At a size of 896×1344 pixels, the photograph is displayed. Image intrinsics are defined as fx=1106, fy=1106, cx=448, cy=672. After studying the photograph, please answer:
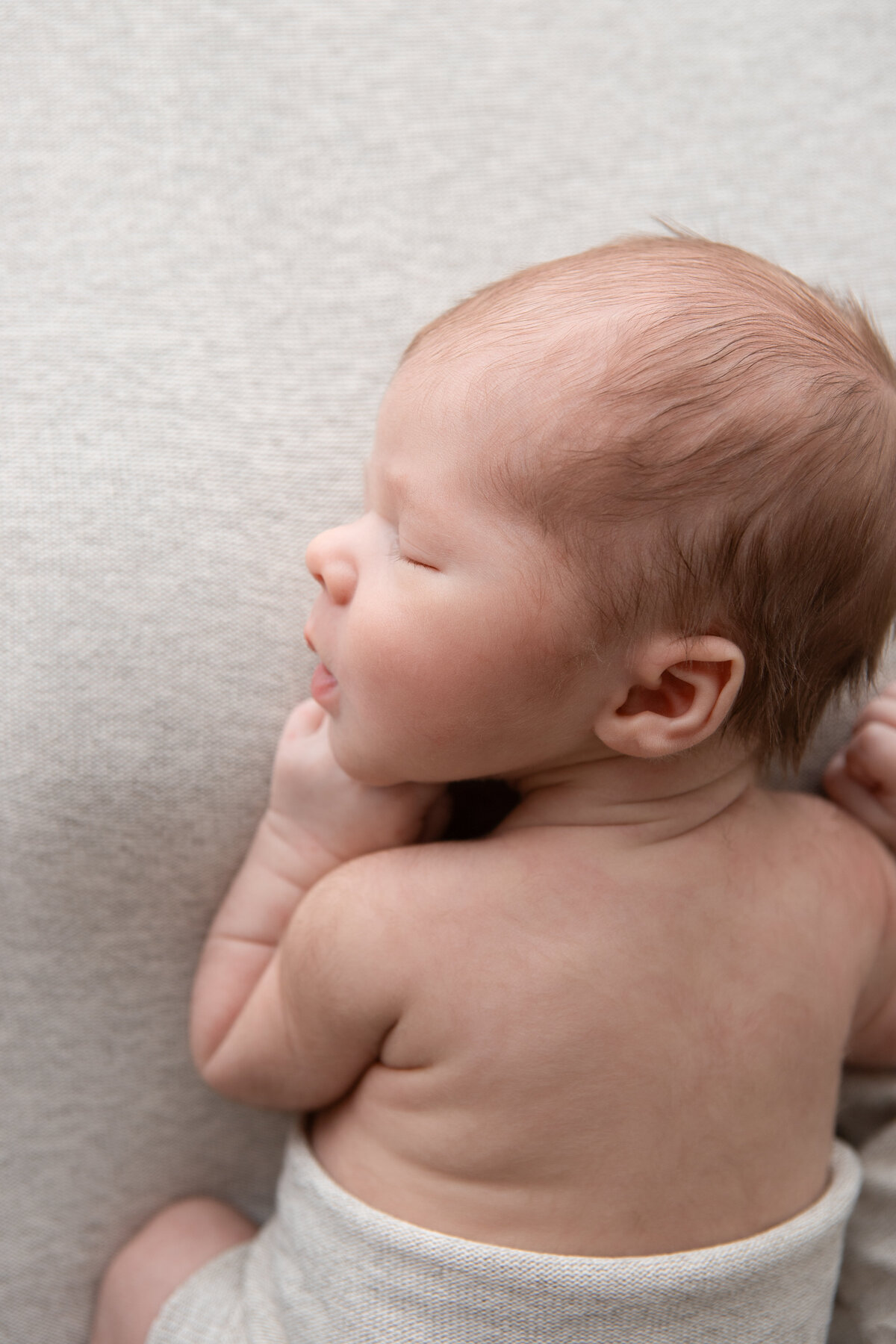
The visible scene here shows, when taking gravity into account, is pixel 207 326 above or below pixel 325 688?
above

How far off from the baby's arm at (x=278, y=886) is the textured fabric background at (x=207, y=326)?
0.04 meters

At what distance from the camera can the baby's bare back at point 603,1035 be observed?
0.82 metres

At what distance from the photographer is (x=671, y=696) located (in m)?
0.79

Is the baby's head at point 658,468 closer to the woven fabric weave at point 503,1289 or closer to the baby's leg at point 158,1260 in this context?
the woven fabric weave at point 503,1289

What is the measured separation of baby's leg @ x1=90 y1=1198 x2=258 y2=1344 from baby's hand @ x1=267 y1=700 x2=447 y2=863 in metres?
0.41

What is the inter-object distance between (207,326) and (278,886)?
0.51 meters

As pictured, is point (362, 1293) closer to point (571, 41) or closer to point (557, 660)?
point (557, 660)

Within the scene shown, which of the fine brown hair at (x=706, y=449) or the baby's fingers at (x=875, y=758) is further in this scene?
the baby's fingers at (x=875, y=758)

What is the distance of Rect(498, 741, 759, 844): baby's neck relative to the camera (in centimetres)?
85

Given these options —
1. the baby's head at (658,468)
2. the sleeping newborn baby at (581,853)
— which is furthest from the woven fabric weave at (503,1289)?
the baby's head at (658,468)

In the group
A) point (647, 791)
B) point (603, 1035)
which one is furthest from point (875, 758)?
point (603, 1035)

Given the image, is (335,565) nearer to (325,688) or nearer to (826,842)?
(325,688)

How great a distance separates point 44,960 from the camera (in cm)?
100

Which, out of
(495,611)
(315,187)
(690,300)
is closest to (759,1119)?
(495,611)
